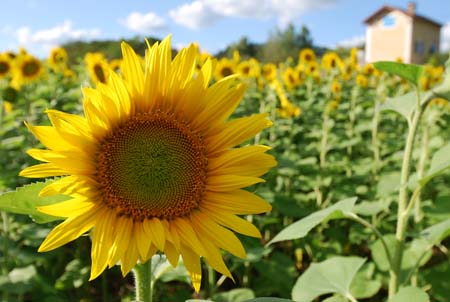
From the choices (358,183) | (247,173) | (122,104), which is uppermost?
(122,104)

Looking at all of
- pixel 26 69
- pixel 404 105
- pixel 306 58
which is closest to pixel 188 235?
pixel 404 105

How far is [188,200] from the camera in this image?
4.09 feet

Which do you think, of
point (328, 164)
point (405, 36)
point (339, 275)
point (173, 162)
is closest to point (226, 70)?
point (328, 164)

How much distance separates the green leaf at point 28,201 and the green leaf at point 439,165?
3.42 ft

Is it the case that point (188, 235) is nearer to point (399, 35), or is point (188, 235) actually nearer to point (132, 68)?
point (132, 68)

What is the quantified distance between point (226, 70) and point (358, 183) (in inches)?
90.9

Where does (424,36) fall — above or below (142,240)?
above

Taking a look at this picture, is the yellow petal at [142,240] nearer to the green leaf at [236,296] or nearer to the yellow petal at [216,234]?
the yellow petal at [216,234]

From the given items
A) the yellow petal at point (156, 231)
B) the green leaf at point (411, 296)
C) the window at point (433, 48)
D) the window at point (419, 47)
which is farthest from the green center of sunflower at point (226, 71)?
the window at point (433, 48)

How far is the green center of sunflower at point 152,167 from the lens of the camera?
1.21 metres

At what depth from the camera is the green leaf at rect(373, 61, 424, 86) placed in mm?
1594

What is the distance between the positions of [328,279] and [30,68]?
220 inches

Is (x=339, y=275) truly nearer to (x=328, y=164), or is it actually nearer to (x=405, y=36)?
(x=328, y=164)

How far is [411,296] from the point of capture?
159 cm
